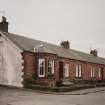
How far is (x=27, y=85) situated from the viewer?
31219 millimetres

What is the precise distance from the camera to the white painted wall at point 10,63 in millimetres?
32188

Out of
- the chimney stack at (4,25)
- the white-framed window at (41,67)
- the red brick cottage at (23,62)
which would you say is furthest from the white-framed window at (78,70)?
the chimney stack at (4,25)

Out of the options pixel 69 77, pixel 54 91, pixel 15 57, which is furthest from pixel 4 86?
pixel 69 77

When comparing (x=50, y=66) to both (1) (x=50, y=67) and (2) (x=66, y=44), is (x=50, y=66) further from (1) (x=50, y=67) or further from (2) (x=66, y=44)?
(2) (x=66, y=44)

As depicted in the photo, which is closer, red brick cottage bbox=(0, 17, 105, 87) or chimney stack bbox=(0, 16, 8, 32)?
red brick cottage bbox=(0, 17, 105, 87)

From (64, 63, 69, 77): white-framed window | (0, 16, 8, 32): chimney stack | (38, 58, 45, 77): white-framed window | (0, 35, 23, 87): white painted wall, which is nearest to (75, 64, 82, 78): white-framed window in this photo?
(64, 63, 69, 77): white-framed window

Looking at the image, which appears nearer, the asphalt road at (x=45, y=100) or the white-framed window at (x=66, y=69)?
the asphalt road at (x=45, y=100)

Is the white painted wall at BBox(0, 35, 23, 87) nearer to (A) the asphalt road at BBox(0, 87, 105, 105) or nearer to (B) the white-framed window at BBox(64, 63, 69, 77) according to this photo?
(A) the asphalt road at BBox(0, 87, 105, 105)

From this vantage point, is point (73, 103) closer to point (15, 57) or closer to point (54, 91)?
point (54, 91)

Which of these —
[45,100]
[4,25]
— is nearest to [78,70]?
[4,25]

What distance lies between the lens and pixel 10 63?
108 ft

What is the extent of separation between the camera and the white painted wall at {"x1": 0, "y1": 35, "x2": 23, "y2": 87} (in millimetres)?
32188

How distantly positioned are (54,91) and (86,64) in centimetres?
1877

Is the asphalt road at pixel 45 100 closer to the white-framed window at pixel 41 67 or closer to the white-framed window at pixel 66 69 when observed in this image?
the white-framed window at pixel 41 67
